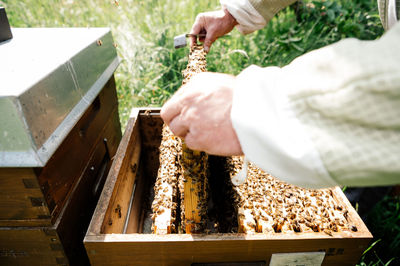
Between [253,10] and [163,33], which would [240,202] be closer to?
[253,10]

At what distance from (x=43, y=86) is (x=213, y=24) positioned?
1247mm

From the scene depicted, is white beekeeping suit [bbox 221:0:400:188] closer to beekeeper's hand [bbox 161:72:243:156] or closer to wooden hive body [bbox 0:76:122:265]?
beekeeper's hand [bbox 161:72:243:156]

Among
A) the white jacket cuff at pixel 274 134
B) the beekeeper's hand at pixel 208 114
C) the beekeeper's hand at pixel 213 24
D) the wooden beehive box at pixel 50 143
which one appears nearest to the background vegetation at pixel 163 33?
the beekeeper's hand at pixel 213 24

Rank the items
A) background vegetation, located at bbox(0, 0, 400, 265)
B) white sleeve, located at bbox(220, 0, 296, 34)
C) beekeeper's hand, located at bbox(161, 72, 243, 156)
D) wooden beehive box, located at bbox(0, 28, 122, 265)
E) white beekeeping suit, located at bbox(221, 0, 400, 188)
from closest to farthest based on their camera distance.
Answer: white beekeeping suit, located at bbox(221, 0, 400, 188)
beekeeper's hand, located at bbox(161, 72, 243, 156)
wooden beehive box, located at bbox(0, 28, 122, 265)
white sleeve, located at bbox(220, 0, 296, 34)
background vegetation, located at bbox(0, 0, 400, 265)

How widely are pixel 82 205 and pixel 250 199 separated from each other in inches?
35.4

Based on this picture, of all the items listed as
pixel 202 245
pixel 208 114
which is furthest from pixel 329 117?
pixel 202 245

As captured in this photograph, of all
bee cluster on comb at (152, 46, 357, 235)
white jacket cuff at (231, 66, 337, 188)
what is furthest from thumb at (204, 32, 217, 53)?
white jacket cuff at (231, 66, 337, 188)

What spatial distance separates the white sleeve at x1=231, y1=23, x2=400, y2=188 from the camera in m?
0.56

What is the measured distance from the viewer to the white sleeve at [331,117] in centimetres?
56

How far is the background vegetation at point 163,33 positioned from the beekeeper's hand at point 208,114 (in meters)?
2.18

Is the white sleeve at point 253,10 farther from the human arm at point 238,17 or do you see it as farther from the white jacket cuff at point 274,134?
the white jacket cuff at point 274,134

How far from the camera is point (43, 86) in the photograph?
91 cm

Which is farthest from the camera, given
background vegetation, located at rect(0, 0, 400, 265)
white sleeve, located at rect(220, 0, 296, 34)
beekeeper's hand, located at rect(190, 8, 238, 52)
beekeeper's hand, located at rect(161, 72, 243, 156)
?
background vegetation, located at rect(0, 0, 400, 265)

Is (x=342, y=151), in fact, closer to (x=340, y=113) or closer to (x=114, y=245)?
(x=340, y=113)
